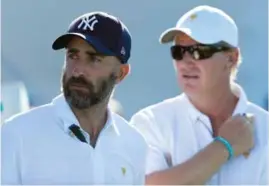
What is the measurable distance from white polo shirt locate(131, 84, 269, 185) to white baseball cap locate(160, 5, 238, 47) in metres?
0.24

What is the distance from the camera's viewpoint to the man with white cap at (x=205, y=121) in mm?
3191

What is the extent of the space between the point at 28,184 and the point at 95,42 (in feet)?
1.79

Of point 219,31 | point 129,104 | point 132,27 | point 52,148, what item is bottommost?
point 129,104

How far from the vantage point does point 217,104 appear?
3.41 m

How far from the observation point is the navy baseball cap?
289 centimetres

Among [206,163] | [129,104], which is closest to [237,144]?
[206,163]

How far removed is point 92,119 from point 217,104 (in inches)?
26.8

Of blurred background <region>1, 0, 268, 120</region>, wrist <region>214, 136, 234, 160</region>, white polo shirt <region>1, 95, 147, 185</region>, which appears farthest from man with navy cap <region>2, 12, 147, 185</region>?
blurred background <region>1, 0, 268, 120</region>

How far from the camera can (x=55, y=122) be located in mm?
2836

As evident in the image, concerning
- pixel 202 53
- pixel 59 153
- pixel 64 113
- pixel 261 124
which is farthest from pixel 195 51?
pixel 59 153

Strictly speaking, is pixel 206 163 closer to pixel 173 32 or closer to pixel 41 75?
pixel 173 32

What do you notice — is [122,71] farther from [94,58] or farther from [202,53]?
[202,53]

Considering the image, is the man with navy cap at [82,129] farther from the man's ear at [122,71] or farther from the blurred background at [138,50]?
the blurred background at [138,50]

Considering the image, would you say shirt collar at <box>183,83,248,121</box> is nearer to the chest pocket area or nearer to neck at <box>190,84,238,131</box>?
neck at <box>190,84,238,131</box>
